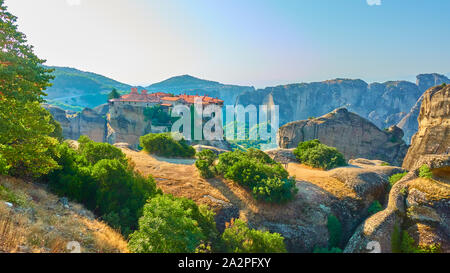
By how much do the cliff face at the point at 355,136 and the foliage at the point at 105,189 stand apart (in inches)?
1617

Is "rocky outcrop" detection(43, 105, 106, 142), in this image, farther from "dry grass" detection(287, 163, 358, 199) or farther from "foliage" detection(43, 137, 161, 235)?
"dry grass" detection(287, 163, 358, 199)

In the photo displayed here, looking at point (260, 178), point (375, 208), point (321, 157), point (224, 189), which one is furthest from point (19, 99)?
point (321, 157)

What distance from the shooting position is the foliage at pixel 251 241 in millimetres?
7816

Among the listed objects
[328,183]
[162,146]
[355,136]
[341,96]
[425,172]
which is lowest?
[328,183]

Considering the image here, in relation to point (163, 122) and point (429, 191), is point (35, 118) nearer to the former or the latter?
point (429, 191)

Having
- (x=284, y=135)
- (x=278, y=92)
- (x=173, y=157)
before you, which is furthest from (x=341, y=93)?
(x=173, y=157)

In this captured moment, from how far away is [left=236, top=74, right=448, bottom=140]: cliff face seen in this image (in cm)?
13850

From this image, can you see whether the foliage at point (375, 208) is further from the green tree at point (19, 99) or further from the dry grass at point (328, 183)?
the green tree at point (19, 99)

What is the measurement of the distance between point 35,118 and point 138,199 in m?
5.47

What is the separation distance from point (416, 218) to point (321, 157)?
9.65 m

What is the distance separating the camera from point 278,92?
140625 mm

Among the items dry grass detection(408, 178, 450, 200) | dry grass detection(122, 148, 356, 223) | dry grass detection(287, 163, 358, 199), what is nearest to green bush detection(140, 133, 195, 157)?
dry grass detection(122, 148, 356, 223)

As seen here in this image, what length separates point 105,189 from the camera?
409 inches

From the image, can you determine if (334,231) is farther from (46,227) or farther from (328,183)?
(46,227)
